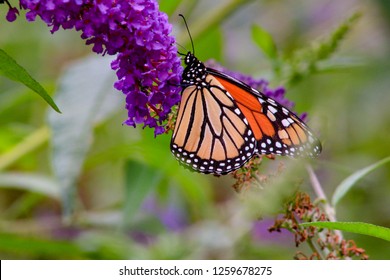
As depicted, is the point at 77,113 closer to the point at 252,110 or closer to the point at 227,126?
the point at 227,126

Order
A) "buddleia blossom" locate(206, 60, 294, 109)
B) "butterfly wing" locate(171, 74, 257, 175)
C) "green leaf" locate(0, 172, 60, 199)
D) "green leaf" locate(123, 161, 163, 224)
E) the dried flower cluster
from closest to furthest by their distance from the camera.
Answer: the dried flower cluster < "butterfly wing" locate(171, 74, 257, 175) < "buddleia blossom" locate(206, 60, 294, 109) < "green leaf" locate(123, 161, 163, 224) < "green leaf" locate(0, 172, 60, 199)

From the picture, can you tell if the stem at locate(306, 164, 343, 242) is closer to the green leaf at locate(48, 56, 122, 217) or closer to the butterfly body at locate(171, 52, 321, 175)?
the butterfly body at locate(171, 52, 321, 175)

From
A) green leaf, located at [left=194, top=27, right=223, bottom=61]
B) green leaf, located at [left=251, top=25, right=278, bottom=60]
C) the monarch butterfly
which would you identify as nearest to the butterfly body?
the monarch butterfly

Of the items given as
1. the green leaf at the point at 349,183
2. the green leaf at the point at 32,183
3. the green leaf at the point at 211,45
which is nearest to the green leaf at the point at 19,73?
the green leaf at the point at 349,183

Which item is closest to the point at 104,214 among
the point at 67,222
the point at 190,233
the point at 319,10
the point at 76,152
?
the point at 67,222

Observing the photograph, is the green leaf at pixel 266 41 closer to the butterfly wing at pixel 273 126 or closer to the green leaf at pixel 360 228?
the butterfly wing at pixel 273 126

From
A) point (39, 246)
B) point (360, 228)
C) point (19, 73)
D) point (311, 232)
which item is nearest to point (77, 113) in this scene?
point (39, 246)
